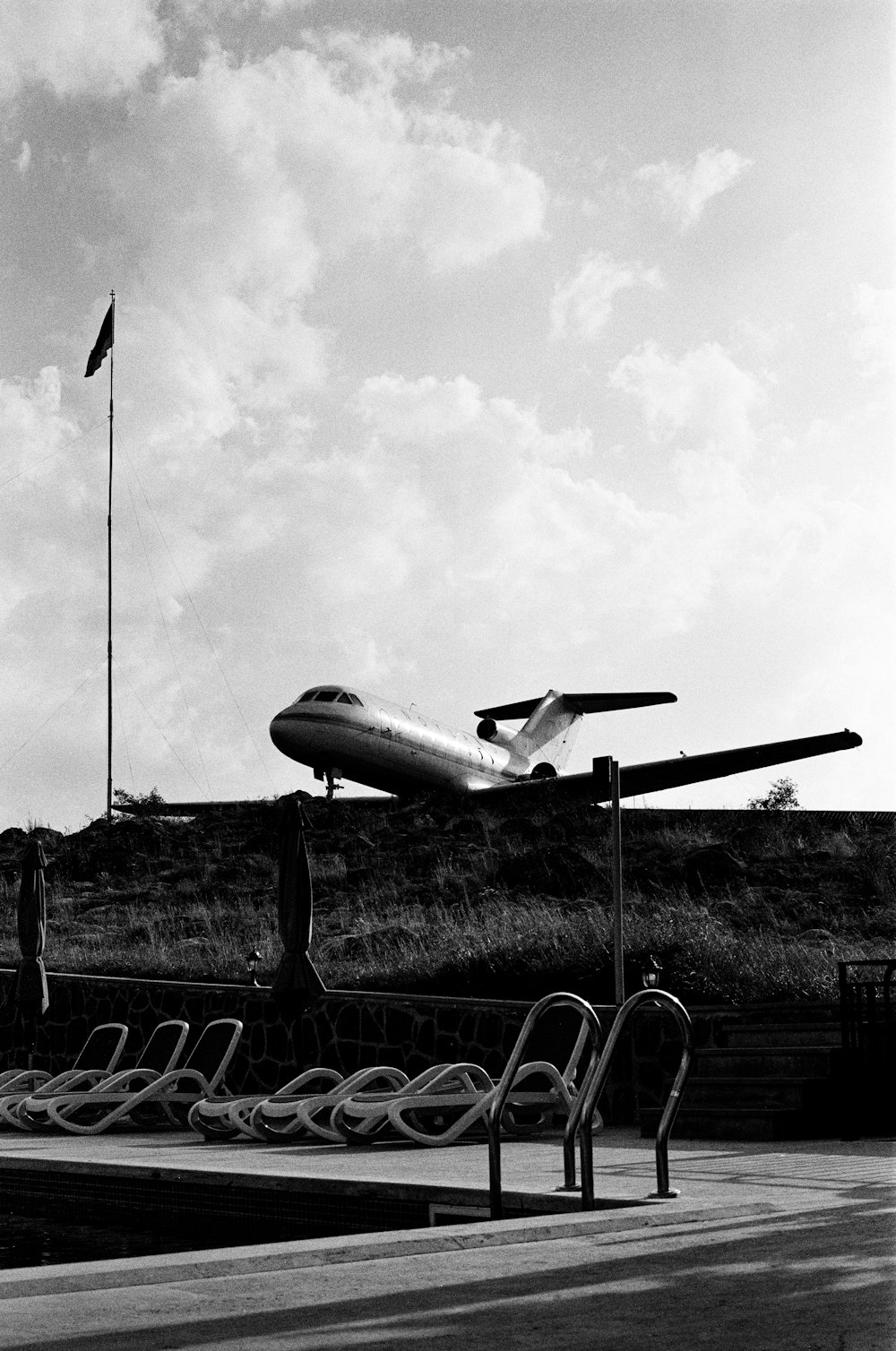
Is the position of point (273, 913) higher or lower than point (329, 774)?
lower

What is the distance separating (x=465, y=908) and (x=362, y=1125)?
1166cm

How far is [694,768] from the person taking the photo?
2844cm

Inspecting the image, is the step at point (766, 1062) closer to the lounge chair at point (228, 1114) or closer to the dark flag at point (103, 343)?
the lounge chair at point (228, 1114)

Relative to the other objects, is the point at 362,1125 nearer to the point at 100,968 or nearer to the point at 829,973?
the point at 829,973

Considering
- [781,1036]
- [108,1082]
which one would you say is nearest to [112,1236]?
[108,1082]

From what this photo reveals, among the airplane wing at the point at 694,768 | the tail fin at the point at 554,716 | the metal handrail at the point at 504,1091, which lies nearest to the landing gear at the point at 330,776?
the airplane wing at the point at 694,768

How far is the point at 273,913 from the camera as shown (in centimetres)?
2117

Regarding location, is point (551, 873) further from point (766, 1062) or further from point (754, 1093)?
point (754, 1093)

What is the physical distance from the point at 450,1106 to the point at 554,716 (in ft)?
100

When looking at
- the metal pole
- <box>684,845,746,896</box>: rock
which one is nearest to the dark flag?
<box>684,845,746,896</box>: rock

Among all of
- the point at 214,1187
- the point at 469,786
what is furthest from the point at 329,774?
the point at 214,1187

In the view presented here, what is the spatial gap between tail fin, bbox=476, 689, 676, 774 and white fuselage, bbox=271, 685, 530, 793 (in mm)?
6192

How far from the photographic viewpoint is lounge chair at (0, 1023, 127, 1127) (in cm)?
1092

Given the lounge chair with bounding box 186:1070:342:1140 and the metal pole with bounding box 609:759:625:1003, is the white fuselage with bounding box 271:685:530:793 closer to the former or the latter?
the metal pole with bounding box 609:759:625:1003
